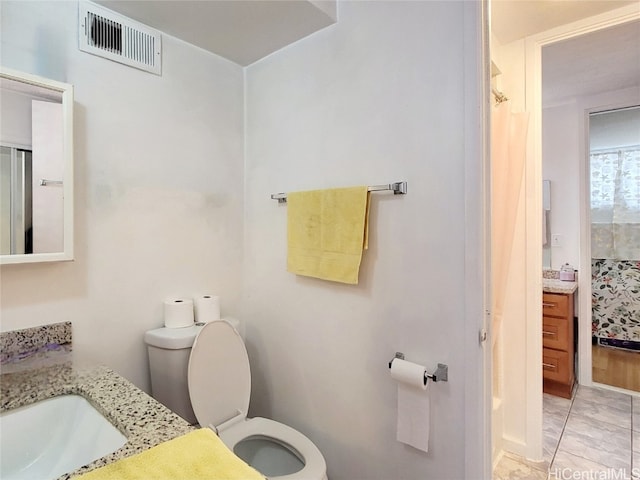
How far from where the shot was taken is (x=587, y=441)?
205 centimetres

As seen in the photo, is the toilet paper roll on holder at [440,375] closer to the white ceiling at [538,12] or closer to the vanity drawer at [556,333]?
the white ceiling at [538,12]

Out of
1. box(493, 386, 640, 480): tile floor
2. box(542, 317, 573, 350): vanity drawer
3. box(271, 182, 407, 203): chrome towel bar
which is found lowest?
box(493, 386, 640, 480): tile floor

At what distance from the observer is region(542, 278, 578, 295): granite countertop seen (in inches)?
102

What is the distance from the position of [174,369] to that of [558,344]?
273 centimetres

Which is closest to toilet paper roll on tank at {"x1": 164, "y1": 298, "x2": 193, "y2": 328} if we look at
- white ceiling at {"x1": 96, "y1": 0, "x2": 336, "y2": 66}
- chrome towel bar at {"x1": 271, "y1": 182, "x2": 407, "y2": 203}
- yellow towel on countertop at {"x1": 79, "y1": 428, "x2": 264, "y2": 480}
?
yellow towel on countertop at {"x1": 79, "y1": 428, "x2": 264, "y2": 480}

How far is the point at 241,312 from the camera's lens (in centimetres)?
193

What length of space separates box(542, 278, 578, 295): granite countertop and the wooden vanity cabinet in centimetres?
3

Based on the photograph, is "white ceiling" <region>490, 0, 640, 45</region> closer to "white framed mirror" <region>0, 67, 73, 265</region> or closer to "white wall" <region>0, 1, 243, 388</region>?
"white wall" <region>0, 1, 243, 388</region>

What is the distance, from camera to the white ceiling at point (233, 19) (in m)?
1.40

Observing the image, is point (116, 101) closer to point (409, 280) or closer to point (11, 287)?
point (11, 287)

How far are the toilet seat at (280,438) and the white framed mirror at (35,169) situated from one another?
0.96 metres

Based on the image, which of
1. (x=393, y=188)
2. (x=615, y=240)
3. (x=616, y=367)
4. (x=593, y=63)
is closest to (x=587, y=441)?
(x=616, y=367)

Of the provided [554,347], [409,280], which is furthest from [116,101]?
[554,347]

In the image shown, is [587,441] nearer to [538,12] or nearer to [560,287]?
[560,287]
